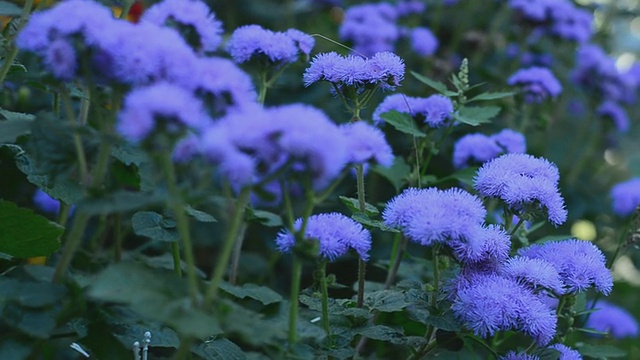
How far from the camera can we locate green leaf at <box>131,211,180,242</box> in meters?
1.45

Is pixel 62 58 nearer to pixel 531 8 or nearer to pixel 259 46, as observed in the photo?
pixel 259 46

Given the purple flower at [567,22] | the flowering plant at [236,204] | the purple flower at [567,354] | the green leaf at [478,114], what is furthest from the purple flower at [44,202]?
the purple flower at [567,22]

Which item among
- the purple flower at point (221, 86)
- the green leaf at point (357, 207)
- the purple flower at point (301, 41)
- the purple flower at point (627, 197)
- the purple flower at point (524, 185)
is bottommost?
the green leaf at point (357, 207)

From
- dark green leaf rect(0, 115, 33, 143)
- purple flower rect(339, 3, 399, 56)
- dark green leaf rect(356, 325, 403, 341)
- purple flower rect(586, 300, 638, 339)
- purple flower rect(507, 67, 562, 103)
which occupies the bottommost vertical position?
dark green leaf rect(356, 325, 403, 341)

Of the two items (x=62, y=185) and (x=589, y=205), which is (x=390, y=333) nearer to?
(x=62, y=185)

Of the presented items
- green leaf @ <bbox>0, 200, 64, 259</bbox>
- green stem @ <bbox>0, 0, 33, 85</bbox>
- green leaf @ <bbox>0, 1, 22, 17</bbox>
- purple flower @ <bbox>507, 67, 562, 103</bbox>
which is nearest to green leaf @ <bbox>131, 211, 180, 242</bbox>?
green leaf @ <bbox>0, 200, 64, 259</bbox>

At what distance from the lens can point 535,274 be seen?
1.38 m

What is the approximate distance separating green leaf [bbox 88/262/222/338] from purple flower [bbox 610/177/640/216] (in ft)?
6.38

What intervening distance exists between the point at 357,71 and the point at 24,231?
686 mm

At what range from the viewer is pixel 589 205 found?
328 centimetres

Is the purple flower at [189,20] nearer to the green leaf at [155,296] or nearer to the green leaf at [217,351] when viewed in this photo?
the green leaf at [155,296]

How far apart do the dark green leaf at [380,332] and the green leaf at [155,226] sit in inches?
15.0

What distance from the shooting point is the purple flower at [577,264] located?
1450 mm

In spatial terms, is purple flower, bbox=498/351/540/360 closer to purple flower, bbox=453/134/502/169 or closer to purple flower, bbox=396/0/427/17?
purple flower, bbox=453/134/502/169
